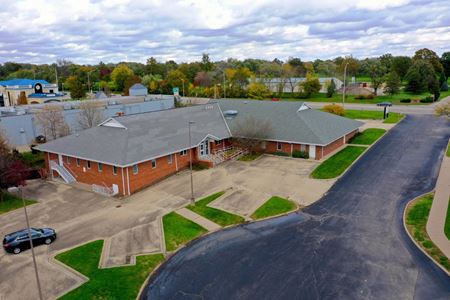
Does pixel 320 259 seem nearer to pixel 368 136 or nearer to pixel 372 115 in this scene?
pixel 368 136

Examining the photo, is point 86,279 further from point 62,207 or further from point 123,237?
point 62,207

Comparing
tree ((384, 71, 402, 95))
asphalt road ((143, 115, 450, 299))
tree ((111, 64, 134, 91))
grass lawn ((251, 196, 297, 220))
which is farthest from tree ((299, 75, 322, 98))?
grass lawn ((251, 196, 297, 220))

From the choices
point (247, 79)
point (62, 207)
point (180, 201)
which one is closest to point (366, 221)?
point (180, 201)

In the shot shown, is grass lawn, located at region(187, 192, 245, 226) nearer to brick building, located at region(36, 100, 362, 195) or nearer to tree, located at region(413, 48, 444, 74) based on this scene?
brick building, located at region(36, 100, 362, 195)

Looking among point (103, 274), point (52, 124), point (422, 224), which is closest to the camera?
point (103, 274)

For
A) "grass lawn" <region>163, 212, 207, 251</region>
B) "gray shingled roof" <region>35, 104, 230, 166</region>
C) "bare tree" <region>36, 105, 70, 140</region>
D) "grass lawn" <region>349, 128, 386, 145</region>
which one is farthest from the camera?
"bare tree" <region>36, 105, 70, 140</region>

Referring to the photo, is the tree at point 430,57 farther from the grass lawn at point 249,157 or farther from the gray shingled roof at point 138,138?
the gray shingled roof at point 138,138

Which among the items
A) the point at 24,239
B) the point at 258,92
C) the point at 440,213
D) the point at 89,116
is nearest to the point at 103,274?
the point at 24,239
